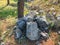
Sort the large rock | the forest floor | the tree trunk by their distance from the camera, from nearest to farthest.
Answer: the large rock, the forest floor, the tree trunk

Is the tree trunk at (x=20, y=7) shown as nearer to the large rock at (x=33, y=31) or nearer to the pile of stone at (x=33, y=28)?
the pile of stone at (x=33, y=28)

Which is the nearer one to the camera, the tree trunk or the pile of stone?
the pile of stone

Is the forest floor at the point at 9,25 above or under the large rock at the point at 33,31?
under

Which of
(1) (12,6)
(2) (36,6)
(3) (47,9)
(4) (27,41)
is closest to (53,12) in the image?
(3) (47,9)

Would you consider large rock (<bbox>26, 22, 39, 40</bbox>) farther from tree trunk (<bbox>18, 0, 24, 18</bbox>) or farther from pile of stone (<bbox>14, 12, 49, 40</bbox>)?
tree trunk (<bbox>18, 0, 24, 18</bbox>)

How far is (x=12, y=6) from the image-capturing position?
45.9ft

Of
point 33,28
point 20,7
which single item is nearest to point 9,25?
point 20,7

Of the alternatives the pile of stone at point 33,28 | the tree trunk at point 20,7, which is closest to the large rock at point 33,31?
the pile of stone at point 33,28

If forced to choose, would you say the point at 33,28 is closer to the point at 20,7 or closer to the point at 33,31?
the point at 33,31

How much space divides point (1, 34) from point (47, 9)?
3.10 meters

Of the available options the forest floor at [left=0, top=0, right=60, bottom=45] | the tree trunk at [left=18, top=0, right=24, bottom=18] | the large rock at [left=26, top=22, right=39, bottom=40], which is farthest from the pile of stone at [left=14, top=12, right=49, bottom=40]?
the tree trunk at [left=18, top=0, right=24, bottom=18]

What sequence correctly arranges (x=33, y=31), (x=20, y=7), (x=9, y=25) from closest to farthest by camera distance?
1. (x=33, y=31)
2. (x=20, y=7)
3. (x=9, y=25)

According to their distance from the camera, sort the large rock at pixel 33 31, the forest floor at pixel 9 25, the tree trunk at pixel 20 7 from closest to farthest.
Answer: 1. the large rock at pixel 33 31
2. the forest floor at pixel 9 25
3. the tree trunk at pixel 20 7

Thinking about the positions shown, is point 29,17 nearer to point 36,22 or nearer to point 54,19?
point 36,22
